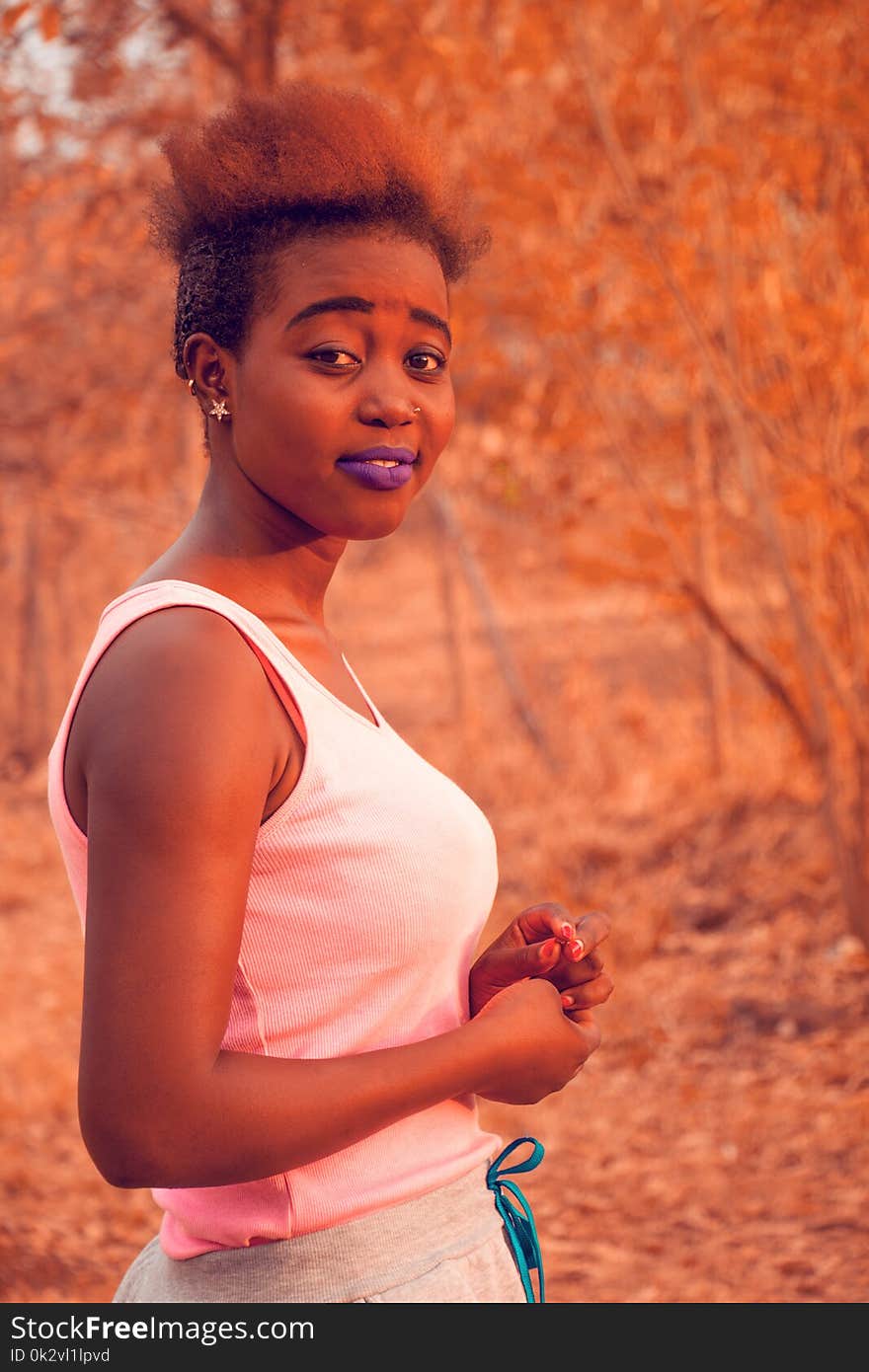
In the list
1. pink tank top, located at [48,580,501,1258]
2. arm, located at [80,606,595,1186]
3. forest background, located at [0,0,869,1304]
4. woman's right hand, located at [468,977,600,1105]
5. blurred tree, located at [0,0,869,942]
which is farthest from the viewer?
blurred tree, located at [0,0,869,942]

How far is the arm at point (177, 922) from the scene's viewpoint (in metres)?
1.01

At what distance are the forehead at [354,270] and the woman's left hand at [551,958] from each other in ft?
1.89

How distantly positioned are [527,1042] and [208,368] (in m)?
0.66

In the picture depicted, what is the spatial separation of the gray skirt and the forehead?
0.78 metres

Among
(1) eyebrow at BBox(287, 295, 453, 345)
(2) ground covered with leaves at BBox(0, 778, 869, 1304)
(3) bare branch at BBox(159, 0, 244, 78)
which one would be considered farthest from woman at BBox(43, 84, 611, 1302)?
(3) bare branch at BBox(159, 0, 244, 78)

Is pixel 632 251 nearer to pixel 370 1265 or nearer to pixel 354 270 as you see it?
pixel 354 270

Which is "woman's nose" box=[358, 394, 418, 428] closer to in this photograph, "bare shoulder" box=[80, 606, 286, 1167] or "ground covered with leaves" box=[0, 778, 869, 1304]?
"bare shoulder" box=[80, 606, 286, 1167]

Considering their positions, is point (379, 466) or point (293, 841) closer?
point (293, 841)

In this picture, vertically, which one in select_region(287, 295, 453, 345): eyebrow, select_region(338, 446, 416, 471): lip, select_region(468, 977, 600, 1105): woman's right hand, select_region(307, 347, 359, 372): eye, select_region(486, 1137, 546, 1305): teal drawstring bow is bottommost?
select_region(486, 1137, 546, 1305): teal drawstring bow

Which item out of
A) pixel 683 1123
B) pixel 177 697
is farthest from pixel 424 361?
pixel 683 1123

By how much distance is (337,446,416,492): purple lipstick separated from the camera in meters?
1.24

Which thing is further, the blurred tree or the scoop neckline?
the blurred tree

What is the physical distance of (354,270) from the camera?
1.23 metres

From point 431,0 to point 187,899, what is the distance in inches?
185
